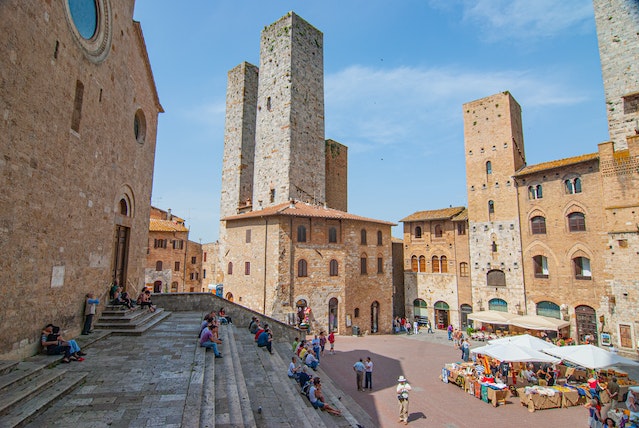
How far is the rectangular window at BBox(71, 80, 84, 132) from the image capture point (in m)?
8.92

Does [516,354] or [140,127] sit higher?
[140,127]

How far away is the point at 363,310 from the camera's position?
24.5 m

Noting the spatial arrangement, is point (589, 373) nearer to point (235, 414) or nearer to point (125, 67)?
point (235, 414)

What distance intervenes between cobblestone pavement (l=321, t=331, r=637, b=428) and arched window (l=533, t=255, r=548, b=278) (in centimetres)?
831

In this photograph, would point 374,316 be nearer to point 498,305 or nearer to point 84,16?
point 498,305

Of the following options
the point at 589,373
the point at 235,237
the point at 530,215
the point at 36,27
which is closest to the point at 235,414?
the point at 36,27

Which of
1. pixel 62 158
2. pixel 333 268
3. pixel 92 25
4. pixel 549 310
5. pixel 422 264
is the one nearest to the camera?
pixel 62 158

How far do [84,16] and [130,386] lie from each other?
9.68 m

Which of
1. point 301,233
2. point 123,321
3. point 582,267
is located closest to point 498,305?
point 582,267

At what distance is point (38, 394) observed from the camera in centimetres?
587

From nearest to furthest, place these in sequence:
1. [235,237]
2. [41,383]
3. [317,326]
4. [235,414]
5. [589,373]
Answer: [41,383], [235,414], [589,373], [317,326], [235,237]

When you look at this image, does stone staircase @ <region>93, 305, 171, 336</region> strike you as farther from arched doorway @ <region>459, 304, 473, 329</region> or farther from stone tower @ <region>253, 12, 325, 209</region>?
arched doorway @ <region>459, 304, 473, 329</region>

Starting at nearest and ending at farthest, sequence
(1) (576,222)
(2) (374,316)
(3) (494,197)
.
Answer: (1) (576,222)
(2) (374,316)
(3) (494,197)

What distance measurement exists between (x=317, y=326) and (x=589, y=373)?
13.9 meters
